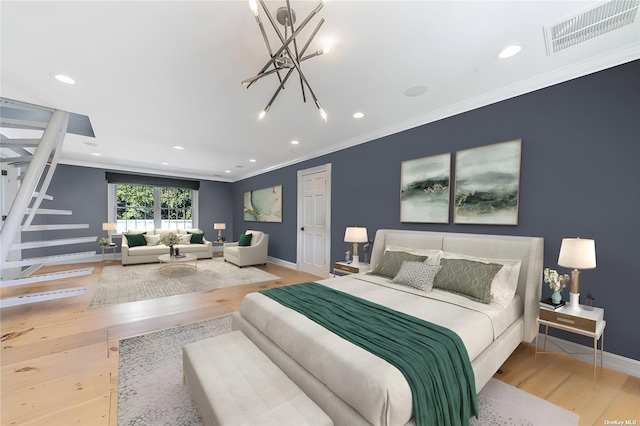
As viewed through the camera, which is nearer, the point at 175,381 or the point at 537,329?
the point at 175,381

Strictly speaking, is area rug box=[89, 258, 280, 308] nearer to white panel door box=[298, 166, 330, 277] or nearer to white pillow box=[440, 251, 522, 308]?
white panel door box=[298, 166, 330, 277]

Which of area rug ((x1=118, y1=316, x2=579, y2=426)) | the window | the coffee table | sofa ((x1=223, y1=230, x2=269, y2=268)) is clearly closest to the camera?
area rug ((x1=118, y1=316, x2=579, y2=426))

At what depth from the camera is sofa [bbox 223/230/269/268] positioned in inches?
249

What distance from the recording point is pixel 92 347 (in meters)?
2.52

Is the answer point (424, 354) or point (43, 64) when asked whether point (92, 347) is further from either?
point (424, 354)

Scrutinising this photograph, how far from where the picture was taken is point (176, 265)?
6375mm

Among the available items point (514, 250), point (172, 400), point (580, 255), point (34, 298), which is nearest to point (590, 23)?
point (580, 255)

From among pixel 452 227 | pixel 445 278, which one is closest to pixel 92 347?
pixel 445 278

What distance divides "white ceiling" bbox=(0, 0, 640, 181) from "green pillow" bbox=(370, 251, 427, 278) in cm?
186

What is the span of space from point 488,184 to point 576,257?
3.56 ft

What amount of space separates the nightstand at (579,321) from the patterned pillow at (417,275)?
3.00 ft

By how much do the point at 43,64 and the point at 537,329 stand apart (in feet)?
17.1

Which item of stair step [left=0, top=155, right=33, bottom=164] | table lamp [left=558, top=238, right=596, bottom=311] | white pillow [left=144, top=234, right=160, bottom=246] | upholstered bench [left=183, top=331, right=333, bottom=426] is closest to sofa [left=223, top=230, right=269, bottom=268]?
white pillow [left=144, top=234, right=160, bottom=246]

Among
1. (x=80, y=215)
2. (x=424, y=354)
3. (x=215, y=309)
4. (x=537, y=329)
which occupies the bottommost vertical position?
(x=215, y=309)
